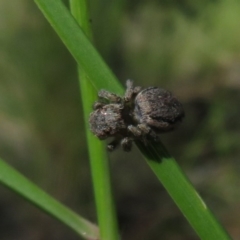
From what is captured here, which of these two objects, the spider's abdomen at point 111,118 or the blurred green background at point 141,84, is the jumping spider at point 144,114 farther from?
the blurred green background at point 141,84

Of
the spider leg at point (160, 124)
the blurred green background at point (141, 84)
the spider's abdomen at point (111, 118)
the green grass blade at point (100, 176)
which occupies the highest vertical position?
the green grass blade at point (100, 176)

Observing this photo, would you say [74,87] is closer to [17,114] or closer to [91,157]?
[17,114]

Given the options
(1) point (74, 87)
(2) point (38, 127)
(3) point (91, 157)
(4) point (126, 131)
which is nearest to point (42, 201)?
(3) point (91, 157)

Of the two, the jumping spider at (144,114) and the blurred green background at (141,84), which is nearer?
the jumping spider at (144,114)

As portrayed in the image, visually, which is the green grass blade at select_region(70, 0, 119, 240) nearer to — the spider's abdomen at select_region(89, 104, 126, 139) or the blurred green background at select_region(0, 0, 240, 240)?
the spider's abdomen at select_region(89, 104, 126, 139)

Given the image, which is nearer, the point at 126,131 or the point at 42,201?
the point at 42,201

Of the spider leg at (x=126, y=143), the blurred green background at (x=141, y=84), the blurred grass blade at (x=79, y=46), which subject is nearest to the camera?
the blurred grass blade at (x=79, y=46)

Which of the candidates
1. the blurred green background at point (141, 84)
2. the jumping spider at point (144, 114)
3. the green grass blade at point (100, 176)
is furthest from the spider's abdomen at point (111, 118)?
the blurred green background at point (141, 84)

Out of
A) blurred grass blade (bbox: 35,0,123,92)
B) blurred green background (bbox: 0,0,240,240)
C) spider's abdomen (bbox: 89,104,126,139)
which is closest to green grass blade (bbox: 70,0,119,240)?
blurred grass blade (bbox: 35,0,123,92)
